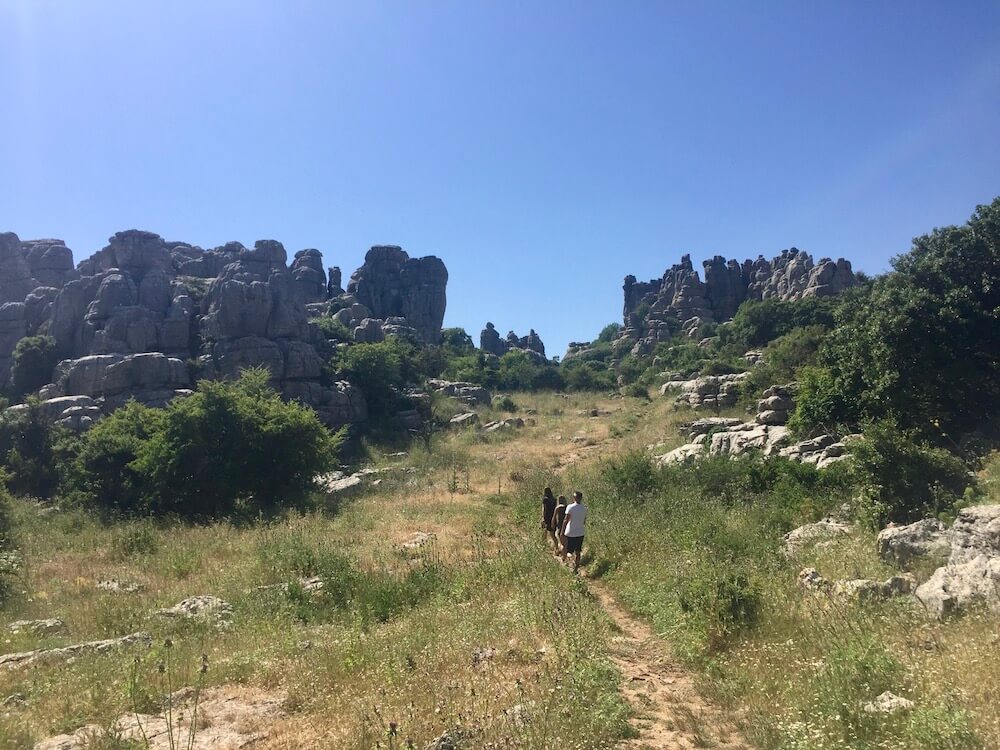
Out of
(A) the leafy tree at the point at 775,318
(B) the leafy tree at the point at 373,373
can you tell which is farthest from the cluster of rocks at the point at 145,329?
(A) the leafy tree at the point at 775,318

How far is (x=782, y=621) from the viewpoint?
6.32 m

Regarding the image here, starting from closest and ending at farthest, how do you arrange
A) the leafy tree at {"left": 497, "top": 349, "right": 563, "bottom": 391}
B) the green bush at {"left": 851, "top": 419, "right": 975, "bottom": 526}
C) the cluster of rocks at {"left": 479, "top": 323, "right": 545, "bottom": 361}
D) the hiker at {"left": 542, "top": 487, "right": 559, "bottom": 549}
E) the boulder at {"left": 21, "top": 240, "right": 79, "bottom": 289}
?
the green bush at {"left": 851, "top": 419, "right": 975, "bottom": 526}
the hiker at {"left": 542, "top": 487, "right": 559, "bottom": 549}
the boulder at {"left": 21, "top": 240, "right": 79, "bottom": 289}
the leafy tree at {"left": 497, "top": 349, "right": 563, "bottom": 391}
the cluster of rocks at {"left": 479, "top": 323, "right": 545, "bottom": 361}

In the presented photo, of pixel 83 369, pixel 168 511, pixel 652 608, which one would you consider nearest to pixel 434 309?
pixel 83 369

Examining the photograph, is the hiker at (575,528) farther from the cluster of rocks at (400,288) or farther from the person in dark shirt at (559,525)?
the cluster of rocks at (400,288)

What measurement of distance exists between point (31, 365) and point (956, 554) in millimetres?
48238

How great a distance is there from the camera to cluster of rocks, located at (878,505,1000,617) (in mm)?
5652

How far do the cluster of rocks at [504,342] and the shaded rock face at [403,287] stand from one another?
561 inches

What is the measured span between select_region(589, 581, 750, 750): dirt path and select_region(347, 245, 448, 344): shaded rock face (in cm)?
7440

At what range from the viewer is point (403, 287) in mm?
84812

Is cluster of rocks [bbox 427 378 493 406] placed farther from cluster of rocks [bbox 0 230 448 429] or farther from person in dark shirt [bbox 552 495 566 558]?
person in dark shirt [bbox 552 495 566 558]

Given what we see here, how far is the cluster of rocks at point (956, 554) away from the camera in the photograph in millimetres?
5652

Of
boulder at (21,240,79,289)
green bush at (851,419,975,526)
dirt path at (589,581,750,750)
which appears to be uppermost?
boulder at (21,240,79,289)

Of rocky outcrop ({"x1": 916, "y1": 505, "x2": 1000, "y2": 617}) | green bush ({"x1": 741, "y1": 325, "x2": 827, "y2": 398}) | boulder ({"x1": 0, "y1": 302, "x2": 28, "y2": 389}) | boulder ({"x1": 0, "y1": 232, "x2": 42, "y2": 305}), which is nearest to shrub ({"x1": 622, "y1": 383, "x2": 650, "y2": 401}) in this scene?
green bush ({"x1": 741, "y1": 325, "x2": 827, "y2": 398})

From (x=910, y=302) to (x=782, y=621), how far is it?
42.2 feet
